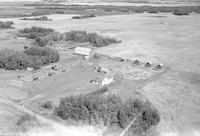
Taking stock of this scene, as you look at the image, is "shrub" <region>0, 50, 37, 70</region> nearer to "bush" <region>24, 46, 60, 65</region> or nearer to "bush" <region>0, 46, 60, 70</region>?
"bush" <region>0, 46, 60, 70</region>

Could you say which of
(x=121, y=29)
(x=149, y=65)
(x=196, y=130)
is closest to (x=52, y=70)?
(x=149, y=65)

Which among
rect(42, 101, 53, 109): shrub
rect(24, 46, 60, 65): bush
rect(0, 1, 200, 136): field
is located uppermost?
rect(24, 46, 60, 65): bush

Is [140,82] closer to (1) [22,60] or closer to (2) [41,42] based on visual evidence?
(1) [22,60]

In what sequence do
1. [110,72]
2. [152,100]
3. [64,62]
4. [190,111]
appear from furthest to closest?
[64,62], [110,72], [152,100], [190,111]

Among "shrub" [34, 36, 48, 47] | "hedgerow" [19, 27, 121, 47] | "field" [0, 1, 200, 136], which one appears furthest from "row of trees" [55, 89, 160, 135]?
"shrub" [34, 36, 48, 47]

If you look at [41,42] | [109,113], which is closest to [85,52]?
[41,42]

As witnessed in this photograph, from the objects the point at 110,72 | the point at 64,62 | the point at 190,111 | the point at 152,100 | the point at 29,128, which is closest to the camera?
the point at 29,128

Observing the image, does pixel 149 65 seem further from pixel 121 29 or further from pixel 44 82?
pixel 121 29

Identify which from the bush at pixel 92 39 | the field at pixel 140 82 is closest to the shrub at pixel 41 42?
the field at pixel 140 82
